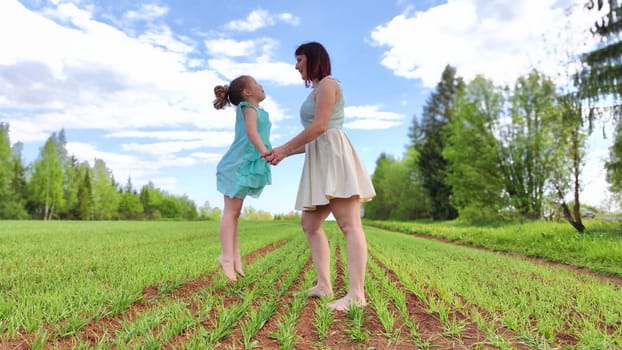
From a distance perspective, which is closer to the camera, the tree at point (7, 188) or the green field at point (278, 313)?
the green field at point (278, 313)

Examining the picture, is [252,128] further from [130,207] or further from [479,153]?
[130,207]

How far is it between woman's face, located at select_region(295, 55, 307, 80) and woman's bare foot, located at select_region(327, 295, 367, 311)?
1.91 m

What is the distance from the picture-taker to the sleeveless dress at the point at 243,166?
152 inches

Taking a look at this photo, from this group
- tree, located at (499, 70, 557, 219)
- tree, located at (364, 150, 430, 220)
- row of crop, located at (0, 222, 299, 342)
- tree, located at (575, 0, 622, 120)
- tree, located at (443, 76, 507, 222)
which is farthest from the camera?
tree, located at (364, 150, 430, 220)

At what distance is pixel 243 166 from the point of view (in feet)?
12.7

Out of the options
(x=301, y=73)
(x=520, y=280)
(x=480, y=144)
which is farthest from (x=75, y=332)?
(x=480, y=144)

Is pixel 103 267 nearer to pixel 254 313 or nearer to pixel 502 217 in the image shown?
pixel 254 313

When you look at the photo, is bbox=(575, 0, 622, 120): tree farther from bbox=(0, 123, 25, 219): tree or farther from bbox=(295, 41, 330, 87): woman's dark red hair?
bbox=(0, 123, 25, 219): tree

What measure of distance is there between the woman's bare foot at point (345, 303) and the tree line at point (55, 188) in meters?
52.2

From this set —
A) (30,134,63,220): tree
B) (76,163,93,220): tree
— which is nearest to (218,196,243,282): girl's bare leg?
(30,134,63,220): tree

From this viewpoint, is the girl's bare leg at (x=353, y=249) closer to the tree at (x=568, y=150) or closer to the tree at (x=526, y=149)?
the tree at (x=568, y=150)

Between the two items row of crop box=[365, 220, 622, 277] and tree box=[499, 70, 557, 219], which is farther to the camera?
tree box=[499, 70, 557, 219]

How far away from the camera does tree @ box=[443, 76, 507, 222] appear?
76.3ft

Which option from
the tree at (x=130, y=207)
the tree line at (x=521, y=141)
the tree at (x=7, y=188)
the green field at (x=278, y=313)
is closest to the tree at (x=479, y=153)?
the tree line at (x=521, y=141)
